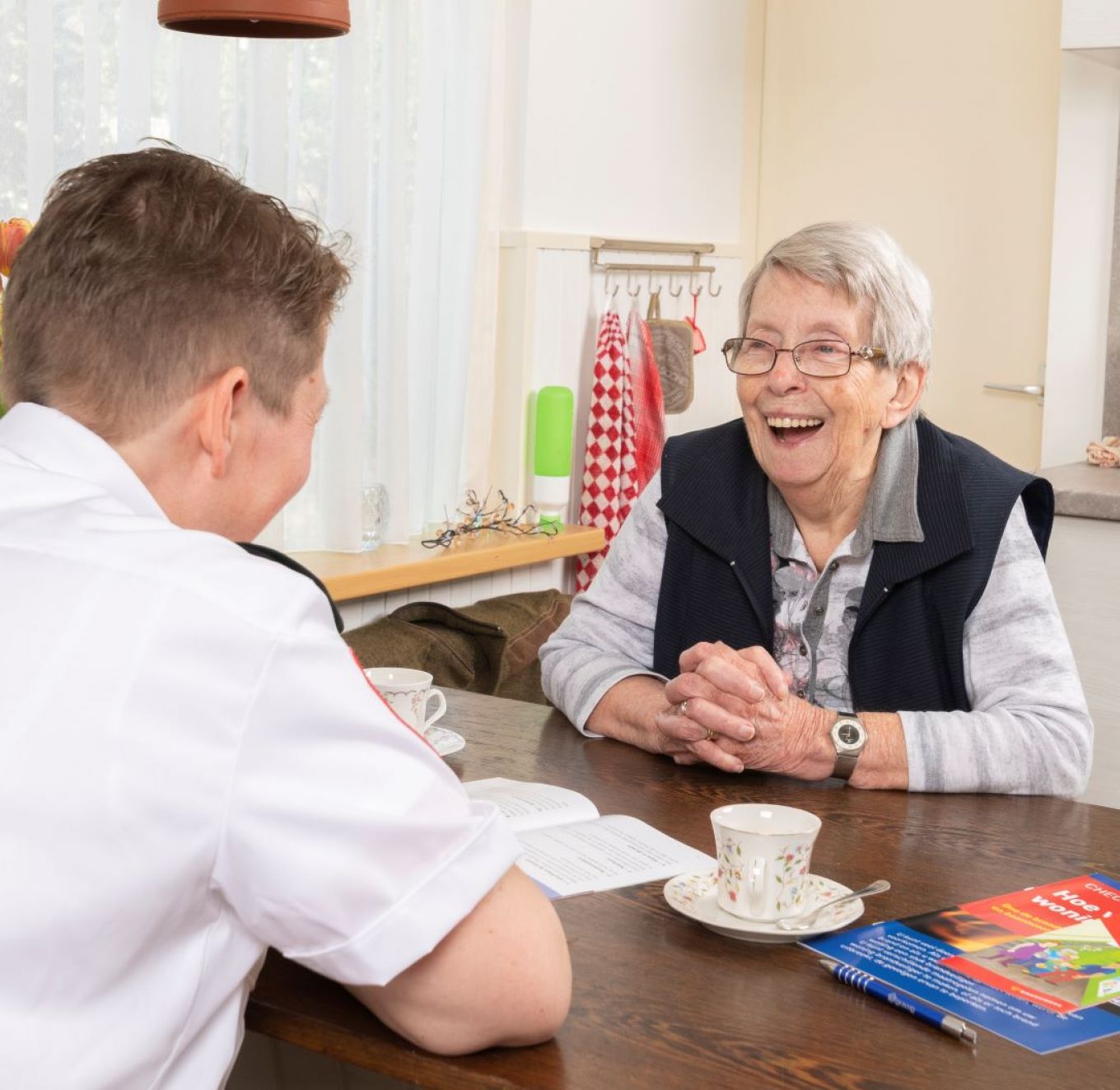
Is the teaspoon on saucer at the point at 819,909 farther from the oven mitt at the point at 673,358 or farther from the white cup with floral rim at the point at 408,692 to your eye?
the oven mitt at the point at 673,358

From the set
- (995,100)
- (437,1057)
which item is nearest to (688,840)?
(437,1057)

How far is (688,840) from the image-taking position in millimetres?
1402

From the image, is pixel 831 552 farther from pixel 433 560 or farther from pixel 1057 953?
pixel 433 560

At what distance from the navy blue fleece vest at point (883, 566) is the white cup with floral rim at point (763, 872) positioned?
69 cm

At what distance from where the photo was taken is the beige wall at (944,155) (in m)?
4.20

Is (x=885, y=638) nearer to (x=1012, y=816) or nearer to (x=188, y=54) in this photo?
(x=1012, y=816)

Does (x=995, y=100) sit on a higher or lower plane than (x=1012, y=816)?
higher

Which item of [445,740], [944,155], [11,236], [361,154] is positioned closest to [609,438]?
[361,154]

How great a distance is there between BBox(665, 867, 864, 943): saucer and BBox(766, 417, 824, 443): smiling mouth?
80 cm

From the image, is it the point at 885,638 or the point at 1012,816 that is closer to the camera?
the point at 1012,816

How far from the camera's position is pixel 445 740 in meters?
1.69

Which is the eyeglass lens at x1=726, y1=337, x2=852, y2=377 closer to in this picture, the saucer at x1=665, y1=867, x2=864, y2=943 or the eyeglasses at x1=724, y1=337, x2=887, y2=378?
the eyeglasses at x1=724, y1=337, x2=887, y2=378

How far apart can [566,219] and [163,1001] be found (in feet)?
10.4

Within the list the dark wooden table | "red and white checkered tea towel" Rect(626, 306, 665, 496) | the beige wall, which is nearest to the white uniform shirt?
the dark wooden table
